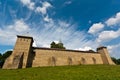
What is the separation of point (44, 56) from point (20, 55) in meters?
10.0

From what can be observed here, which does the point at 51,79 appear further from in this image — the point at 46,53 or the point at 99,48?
the point at 99,48

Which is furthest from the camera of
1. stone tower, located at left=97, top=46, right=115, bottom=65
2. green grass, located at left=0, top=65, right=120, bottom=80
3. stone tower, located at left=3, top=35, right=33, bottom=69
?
stone tower, located at left=97, top=46, right=115, bottom=65

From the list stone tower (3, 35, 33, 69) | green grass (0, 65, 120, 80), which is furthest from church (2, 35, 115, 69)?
green grass (0, 65, 120, 80)

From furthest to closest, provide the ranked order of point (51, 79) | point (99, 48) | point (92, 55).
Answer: point (99, 48)
point (92, 55)
point (51, 79)

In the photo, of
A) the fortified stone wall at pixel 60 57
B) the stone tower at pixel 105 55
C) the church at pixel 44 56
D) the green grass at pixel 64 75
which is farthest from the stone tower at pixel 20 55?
the stone tower at pixel 105 55

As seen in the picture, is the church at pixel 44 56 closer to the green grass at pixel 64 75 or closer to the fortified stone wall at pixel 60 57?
the fortified stone wall at pixel 60 57

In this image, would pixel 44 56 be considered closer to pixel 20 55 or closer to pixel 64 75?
pixel 20 55

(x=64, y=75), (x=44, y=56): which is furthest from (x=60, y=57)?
(x=64, y=75)

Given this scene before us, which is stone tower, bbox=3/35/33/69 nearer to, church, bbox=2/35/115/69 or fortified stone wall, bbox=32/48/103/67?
church, bbox=2/35/115/69

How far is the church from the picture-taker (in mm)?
35250

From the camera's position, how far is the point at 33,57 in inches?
1629

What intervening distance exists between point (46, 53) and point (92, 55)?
1926 centimetres

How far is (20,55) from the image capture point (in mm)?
35188

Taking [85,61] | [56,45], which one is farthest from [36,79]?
[56,45]
